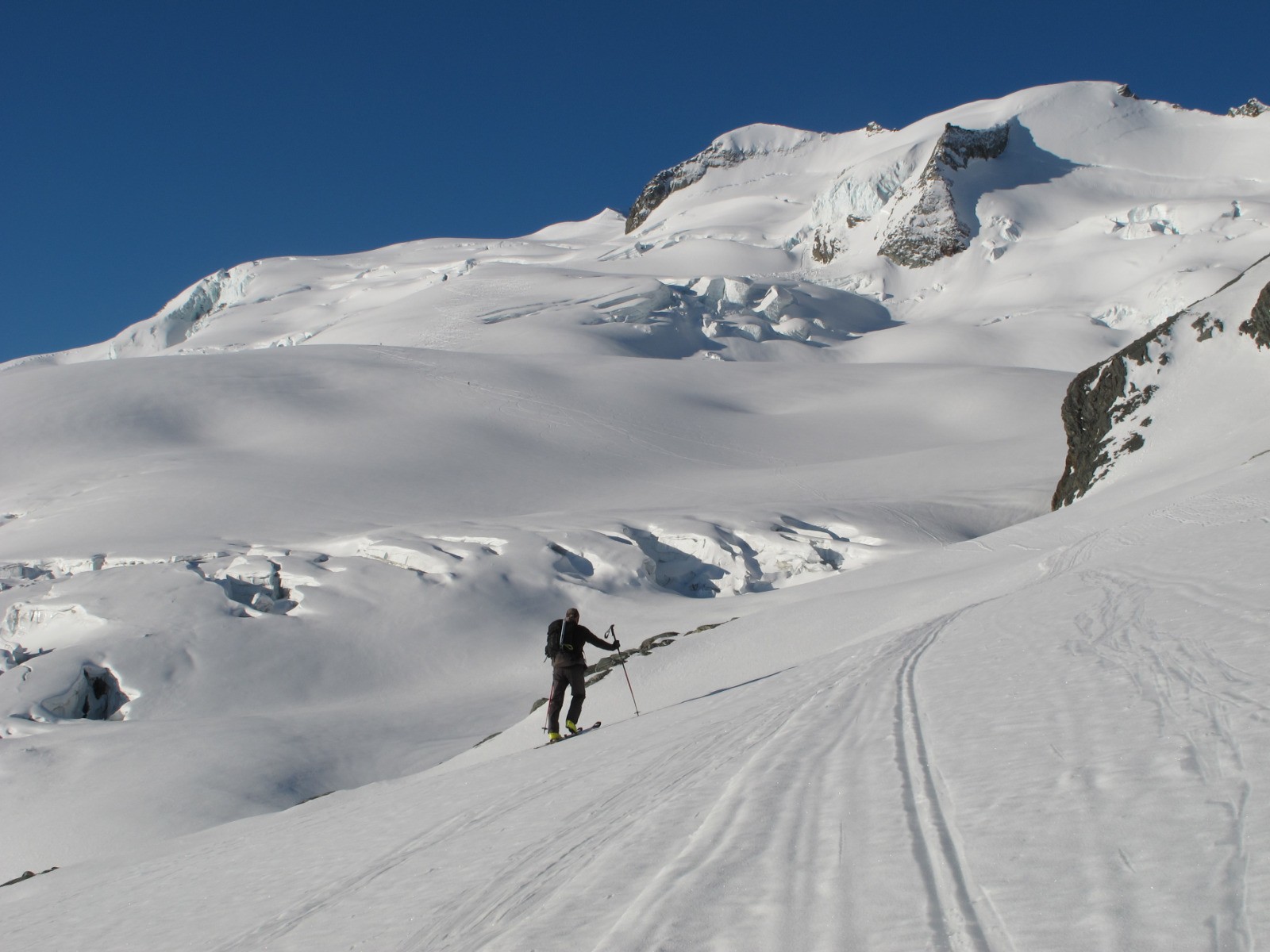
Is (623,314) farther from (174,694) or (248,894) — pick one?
(248,894)

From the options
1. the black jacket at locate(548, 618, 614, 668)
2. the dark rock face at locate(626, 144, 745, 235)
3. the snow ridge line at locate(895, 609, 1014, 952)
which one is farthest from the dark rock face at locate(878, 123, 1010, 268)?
the snow ridge line at locate(895, 609, 1014, 952)

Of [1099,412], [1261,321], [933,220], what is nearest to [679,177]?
[933,220]

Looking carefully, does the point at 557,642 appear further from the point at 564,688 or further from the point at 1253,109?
the point at 1253,109

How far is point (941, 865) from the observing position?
3.26 meters

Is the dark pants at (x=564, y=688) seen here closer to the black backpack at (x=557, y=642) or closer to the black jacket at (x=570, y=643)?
the black jacket at (x=570, y=643)

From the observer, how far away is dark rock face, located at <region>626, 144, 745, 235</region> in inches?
5482

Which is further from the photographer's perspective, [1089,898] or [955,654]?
[955,654]

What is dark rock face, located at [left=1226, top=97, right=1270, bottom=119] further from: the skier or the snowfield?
the skier

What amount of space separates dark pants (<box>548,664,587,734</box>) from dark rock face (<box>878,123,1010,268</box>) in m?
91.2

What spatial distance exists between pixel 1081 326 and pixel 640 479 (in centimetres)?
5027

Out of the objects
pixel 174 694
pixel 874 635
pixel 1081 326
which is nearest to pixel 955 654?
pixel 874 635

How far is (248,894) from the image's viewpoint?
4.83 metres

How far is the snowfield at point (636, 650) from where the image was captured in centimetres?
344

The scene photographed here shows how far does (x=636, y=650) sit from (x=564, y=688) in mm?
4746
